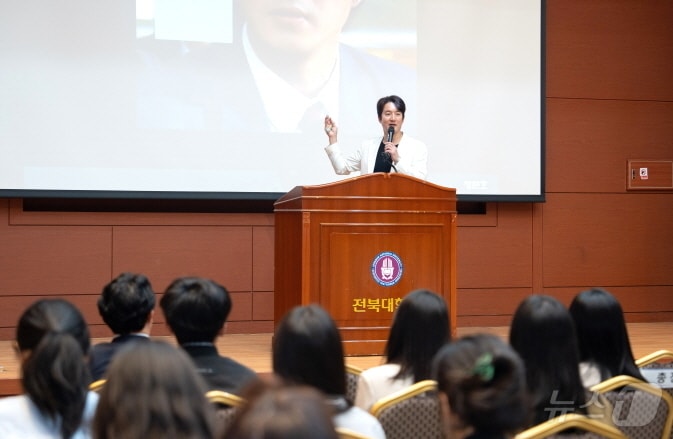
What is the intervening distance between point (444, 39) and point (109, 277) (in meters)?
2.89

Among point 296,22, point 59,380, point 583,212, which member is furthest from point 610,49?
point 59,380

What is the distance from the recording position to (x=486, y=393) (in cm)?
148

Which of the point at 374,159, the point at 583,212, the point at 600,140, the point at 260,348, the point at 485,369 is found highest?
the point at 600,140

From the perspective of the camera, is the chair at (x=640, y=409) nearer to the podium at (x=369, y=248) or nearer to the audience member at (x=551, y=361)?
the audience member at (x=551, y=361)

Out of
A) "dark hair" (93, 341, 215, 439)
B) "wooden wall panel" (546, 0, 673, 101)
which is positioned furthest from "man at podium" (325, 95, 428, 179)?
"dark hair" (93, 341, 215, 439)

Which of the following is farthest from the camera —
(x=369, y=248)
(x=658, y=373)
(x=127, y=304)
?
(x=369, y=248)

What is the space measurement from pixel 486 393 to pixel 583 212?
5362 millimetres

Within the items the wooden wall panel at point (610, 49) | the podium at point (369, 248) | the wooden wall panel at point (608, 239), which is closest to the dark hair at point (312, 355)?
the podium at point (369, 248)

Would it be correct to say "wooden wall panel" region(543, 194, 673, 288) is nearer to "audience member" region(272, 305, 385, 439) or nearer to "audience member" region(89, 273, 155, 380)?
"audience member" region(89, 273, 155, 380)

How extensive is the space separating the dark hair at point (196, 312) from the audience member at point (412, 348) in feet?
1.51

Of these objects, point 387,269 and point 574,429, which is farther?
point 387,269

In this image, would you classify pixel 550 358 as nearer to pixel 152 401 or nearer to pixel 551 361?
pixel 551 361

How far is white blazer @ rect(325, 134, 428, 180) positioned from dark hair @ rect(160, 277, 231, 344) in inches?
86.3

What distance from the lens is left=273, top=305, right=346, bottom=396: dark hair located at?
76.1 inches
